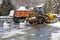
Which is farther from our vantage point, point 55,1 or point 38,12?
point 55,1

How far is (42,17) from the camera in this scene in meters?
26.4

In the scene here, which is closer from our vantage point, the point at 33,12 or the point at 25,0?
the point at 33,12

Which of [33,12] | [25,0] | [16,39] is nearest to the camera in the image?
[16,39]

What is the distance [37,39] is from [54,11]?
99.9ft

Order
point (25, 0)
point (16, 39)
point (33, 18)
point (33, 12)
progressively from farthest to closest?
point (25, 0), point (33, 12), point (33, 18), point (16, 39)

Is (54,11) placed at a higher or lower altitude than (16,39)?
lower

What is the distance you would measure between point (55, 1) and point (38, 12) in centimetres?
1631

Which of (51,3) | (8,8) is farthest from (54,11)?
(8,8)

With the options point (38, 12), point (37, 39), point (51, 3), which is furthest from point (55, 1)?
point (37, 39)

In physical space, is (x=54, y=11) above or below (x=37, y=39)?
below

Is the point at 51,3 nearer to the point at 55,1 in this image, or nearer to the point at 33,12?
the point at 55,1

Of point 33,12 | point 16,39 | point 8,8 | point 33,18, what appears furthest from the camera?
point 8,8

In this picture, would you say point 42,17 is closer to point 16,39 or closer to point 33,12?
point 33,12

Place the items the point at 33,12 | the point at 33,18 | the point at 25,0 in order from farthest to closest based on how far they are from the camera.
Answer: the point at 25,0 < the point at 33,12 < the point at 33,18
